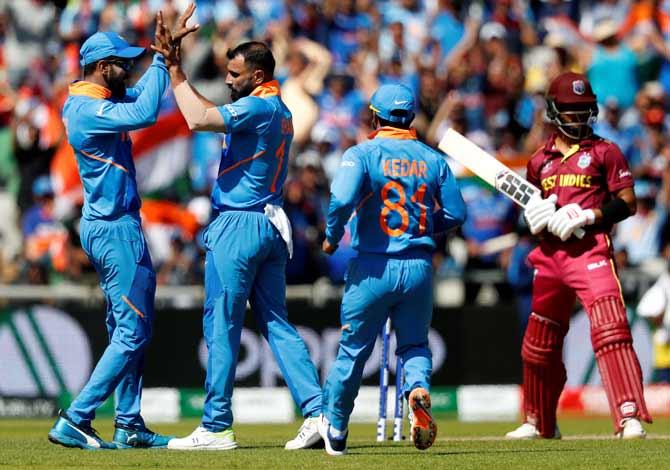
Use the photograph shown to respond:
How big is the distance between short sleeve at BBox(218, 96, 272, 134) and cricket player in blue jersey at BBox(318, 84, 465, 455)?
2.35 ft

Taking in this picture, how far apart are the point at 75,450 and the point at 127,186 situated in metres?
1.89

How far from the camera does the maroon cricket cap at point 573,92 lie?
39.4 feet

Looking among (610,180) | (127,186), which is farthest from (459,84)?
(127,186)

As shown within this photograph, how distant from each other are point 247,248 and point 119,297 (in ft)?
3.20

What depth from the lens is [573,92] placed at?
12.0 metres

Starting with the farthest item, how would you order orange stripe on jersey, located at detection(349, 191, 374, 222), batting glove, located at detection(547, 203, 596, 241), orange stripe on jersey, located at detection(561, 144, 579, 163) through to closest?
1. orange stripe on jersey, located at detection(561, 144, 579, 163)
2. batting glove, located at detection(547, 203, 596, 241)
3. orange stripe on jersey, located at detection(349, 191, 374, 222)

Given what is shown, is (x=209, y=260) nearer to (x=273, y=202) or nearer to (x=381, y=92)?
(x=273, y=202)

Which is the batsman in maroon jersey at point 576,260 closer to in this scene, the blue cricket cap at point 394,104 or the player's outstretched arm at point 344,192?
the blue cricket cap at point 394,104

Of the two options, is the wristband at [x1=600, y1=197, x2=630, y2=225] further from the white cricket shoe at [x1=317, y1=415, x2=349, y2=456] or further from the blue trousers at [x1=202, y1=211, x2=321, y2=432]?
the white cricket shoe at [x1=317, y1=415, x2=349, y2=456]

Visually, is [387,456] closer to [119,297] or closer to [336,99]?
[119,297]

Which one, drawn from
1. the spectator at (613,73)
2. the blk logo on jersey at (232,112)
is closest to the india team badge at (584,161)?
the blk logo on jersey at (232,112)

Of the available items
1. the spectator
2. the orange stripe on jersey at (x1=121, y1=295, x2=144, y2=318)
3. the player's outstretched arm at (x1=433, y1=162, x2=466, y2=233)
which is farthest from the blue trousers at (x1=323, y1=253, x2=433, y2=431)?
the spectator

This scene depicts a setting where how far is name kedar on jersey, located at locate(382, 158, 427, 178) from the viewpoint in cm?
1045

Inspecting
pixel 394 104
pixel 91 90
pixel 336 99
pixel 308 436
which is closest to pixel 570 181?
pixel 394 104
